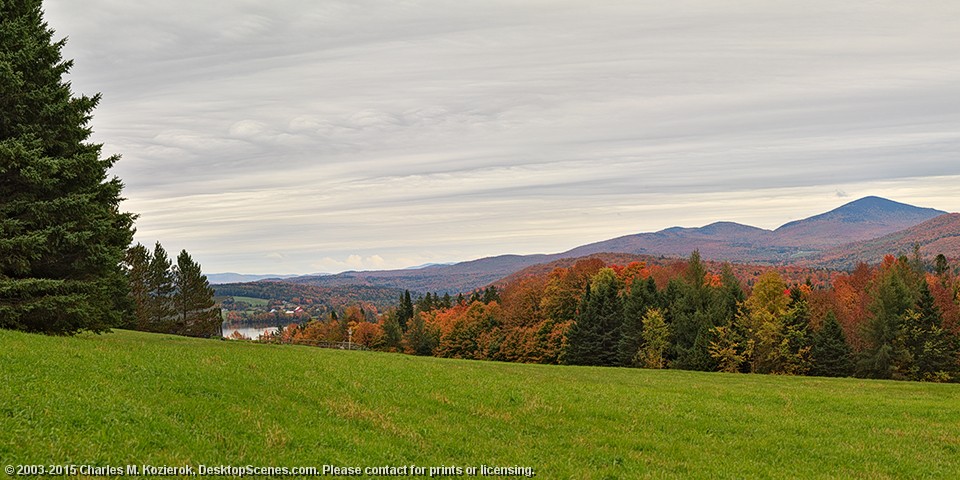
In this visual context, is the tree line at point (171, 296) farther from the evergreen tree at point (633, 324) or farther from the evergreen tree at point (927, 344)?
the evergreen tree at point (927, 344)

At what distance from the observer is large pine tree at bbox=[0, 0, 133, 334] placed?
2498 cm

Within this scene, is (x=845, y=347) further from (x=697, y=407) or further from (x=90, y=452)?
(x=90, y=452)

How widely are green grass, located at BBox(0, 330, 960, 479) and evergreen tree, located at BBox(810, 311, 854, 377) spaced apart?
46.7 metres

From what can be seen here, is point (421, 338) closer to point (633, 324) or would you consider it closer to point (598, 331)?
point (598, 331)

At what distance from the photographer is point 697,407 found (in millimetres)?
20312

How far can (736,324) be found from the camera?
67625 millimetres

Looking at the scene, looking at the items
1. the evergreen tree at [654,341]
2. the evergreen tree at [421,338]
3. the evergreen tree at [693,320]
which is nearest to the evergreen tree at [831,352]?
the evergreen tree at [693,320]

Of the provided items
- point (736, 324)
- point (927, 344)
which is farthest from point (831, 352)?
point (736, 324)

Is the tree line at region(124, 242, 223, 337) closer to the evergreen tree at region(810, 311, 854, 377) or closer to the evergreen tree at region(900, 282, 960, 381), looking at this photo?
the evergreen tree at region(810, 311, 854, 377)

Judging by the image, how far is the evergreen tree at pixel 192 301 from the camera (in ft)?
256

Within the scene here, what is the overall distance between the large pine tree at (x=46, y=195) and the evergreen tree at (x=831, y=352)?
6459cm


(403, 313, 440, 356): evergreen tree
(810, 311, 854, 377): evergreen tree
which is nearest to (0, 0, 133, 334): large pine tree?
(810, 311, 854, 377): evergreen tree

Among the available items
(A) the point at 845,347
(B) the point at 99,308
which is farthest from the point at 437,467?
(A) the point at 845,347

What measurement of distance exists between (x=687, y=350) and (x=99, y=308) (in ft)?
184
